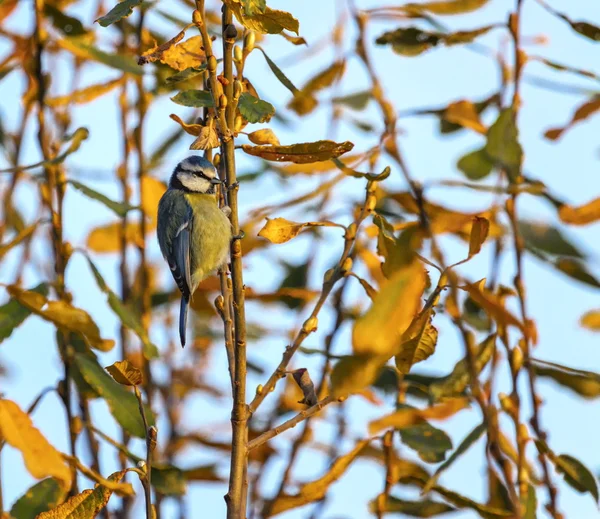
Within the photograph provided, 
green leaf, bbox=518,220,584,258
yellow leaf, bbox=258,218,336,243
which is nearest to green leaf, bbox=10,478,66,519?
yellow leaf, bbox=258,218,336,243

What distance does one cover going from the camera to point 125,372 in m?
1.54

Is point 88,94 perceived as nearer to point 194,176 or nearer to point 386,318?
point 194,176

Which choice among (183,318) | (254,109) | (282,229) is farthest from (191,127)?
(183,318)

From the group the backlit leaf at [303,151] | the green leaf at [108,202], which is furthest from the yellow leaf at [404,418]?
the green leaf at [108,202]

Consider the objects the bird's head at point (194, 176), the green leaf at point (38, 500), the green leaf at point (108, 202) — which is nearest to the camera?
the green leaf at point (38, 500)

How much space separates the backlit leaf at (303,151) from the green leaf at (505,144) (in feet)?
1.90

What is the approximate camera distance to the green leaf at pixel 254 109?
1587 millimetres

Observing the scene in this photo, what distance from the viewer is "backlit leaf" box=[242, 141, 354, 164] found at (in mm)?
1629

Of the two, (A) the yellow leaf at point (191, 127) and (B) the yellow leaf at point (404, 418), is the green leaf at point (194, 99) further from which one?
(B) the yellow leaf at point (404, 418)

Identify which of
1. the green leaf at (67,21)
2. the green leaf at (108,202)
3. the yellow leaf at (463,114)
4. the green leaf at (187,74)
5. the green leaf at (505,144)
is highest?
the green leaf at (67,21)

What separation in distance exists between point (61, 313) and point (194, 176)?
1.42 m

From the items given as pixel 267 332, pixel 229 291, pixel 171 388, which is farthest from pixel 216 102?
pixel 171 388

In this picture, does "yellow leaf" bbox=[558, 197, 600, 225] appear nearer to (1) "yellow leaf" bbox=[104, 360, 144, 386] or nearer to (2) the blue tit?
(1) "yellow leaf" bbox=[104, 360, 144, 386]

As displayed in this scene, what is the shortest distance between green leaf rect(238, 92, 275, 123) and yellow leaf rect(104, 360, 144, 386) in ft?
1.57
